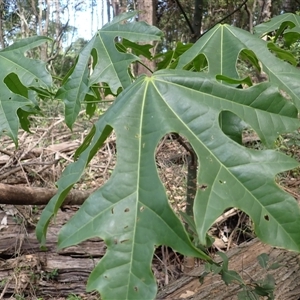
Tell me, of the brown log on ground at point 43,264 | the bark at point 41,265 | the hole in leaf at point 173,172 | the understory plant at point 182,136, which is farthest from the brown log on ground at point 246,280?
the understory plant at point 182,136

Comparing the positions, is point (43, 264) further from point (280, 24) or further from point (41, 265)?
point (280, 24)

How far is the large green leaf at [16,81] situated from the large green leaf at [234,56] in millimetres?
447

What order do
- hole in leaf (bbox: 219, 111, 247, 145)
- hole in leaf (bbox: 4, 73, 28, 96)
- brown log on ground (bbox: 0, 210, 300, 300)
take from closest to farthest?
hole in leaf (bbox: 219, 111, 247, 145), hole in leaf (bbox: 4, 73, 28, 96), brown log on ground (bbox: 0, 210, 300, 300)

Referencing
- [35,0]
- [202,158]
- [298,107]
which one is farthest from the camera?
[35,0]

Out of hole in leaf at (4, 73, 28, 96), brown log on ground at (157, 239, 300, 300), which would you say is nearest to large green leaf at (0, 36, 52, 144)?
hole in leaf at (4, 73, 28, 96)

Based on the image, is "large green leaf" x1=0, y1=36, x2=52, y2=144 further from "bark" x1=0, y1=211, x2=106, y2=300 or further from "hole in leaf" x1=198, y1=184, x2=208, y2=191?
"bark" x1=0, y1=211, x2=106, y2=300

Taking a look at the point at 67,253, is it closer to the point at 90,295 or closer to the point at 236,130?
the point at 90,295

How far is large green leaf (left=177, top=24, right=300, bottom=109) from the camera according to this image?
92 centimetres

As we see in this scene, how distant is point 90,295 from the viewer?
2.25m

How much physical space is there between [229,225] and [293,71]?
173cm

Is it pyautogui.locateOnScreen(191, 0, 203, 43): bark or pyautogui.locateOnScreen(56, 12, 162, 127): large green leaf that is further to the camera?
pyautogui.locateOnScreen(191, 0, 203, 43): bark

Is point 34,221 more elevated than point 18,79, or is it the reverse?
point 18,79

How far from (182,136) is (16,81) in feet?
2.25

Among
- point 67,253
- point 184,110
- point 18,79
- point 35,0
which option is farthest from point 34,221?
point 35,0
